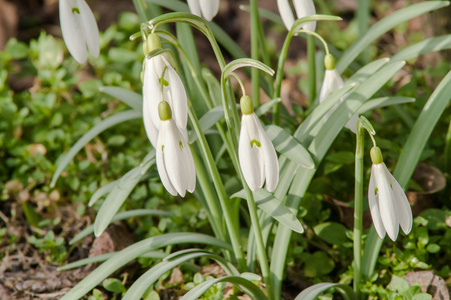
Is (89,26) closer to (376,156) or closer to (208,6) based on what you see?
(208,6)

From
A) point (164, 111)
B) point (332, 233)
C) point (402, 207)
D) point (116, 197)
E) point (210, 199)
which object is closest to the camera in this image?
point (164, 111)

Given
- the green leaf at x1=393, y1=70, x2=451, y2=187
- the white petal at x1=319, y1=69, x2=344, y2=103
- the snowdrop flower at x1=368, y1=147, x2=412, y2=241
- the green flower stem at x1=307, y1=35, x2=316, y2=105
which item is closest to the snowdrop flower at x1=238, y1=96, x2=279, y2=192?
the snowdrop flower at x1=368, y1=147, x2=412, y2=241

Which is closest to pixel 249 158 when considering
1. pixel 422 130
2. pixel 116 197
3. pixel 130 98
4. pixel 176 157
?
pixel 176 157

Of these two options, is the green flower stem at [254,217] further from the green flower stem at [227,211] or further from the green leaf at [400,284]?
the green leaf at [400,284]

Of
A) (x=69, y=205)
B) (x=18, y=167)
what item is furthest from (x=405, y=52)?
(x=18, y=167)

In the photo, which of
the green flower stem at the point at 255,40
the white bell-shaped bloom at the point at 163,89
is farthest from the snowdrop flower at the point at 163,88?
the green flower stem at the point at 255,40
